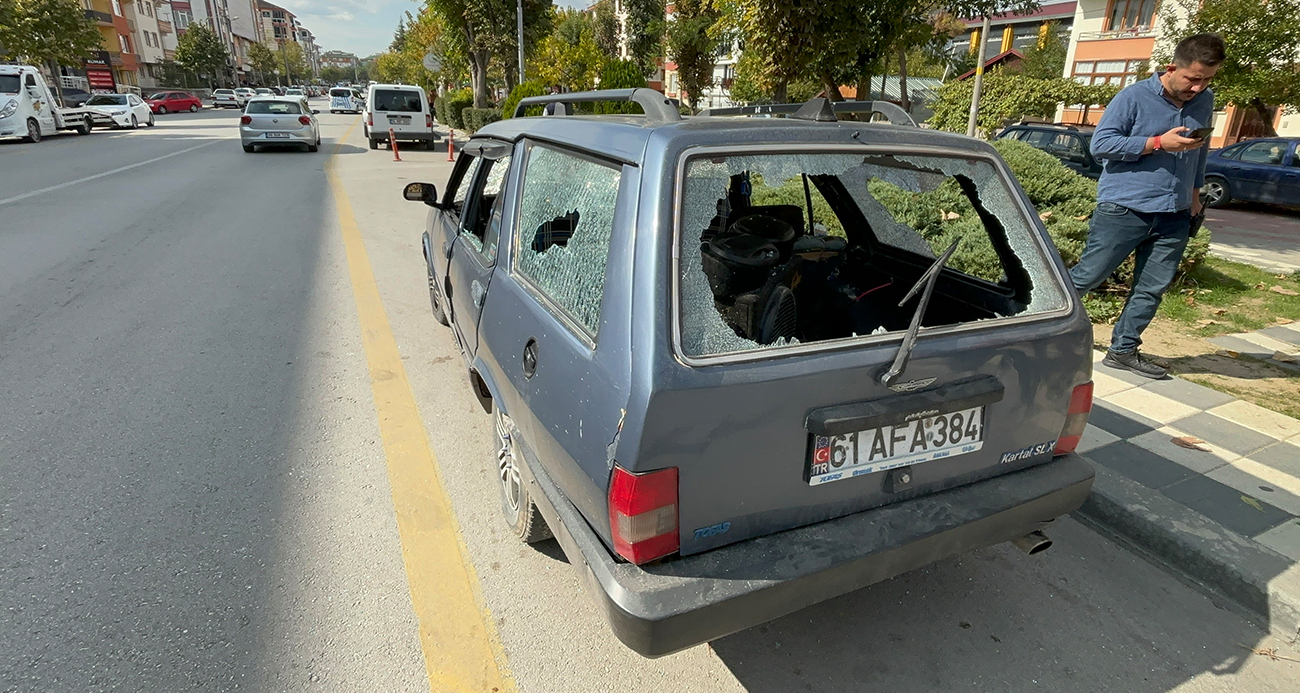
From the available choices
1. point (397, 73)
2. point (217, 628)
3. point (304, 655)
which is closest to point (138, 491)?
point (217, 628)

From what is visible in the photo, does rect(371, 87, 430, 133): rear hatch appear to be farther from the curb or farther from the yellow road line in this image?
the curb

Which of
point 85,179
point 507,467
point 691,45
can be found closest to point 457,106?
point 691,45

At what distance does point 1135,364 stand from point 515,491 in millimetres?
3939

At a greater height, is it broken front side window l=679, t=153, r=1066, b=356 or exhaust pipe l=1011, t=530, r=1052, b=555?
broken front side window l=679, t=153, r=1066, b=356

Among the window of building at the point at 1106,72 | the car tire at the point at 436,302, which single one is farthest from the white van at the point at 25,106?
the window of building at the point at 1106,72

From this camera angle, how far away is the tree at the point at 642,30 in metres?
43.9

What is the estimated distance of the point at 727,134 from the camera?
1970 mm

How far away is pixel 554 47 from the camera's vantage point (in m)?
30.8

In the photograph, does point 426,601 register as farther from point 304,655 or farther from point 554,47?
point 554,47

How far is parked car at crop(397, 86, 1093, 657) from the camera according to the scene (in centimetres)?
175

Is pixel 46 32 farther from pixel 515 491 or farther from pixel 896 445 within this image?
pixel 896 445

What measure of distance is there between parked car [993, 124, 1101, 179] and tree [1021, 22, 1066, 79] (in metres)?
27.3

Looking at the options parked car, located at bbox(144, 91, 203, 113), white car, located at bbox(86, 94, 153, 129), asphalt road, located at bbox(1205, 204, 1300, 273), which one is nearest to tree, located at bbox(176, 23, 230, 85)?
parked car, located at bbox(144, 91, 203, 113)

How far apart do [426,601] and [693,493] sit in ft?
3.98
